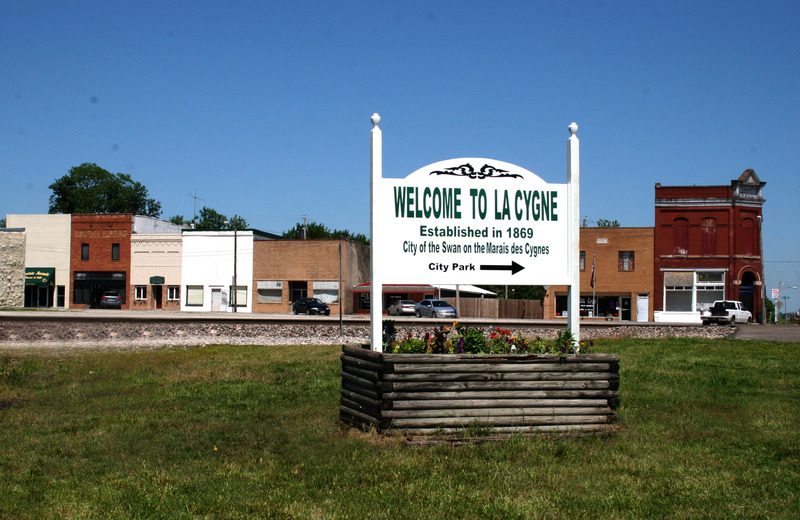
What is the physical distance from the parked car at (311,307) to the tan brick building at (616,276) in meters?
18.0

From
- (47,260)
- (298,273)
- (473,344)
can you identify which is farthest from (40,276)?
(473,344)

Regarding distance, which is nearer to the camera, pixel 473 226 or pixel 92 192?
pixel 473 226

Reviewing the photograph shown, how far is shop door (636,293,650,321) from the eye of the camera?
183ft

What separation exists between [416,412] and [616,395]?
239 centimetres

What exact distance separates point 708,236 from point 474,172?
5226 cm

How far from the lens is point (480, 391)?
773 cm

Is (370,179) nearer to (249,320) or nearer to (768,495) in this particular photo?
(768,495)

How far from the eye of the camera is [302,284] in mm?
63906

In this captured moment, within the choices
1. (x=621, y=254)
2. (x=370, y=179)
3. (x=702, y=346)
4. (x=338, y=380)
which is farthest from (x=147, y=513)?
(x=621, y=254)

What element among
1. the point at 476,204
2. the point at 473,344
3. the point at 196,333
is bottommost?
the point at 196,333

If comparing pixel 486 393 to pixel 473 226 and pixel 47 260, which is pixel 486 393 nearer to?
pixel 473 226

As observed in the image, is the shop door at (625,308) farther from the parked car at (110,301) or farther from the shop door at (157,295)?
the parked car at (110,301)

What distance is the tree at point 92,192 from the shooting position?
110 metres

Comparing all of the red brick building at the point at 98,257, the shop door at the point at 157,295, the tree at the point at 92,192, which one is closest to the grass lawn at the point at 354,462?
the shop door at the point at 157,295
